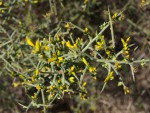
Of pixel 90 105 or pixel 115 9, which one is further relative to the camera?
pixel 90 105

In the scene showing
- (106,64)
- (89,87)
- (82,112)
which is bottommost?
(82,112)

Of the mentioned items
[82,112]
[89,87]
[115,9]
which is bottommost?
[82,112]

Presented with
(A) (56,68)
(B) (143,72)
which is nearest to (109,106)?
(B) (143,72)

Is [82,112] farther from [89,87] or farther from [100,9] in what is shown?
[100,9]

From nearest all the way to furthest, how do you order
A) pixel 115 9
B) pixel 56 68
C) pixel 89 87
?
pixel 56 68, pixel 115 9, pixel 89 87

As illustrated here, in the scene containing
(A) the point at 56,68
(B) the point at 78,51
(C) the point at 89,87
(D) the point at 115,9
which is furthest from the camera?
(C) the point at 89,87

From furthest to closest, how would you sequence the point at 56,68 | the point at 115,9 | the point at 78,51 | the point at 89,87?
the point at 89,87 < the point at 115,9 < the point at 56,68 < the point at 78,51

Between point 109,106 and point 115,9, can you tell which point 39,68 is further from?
point 109,106

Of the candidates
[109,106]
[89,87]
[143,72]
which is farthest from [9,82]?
[143,72]

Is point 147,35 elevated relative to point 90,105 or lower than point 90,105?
elevated
